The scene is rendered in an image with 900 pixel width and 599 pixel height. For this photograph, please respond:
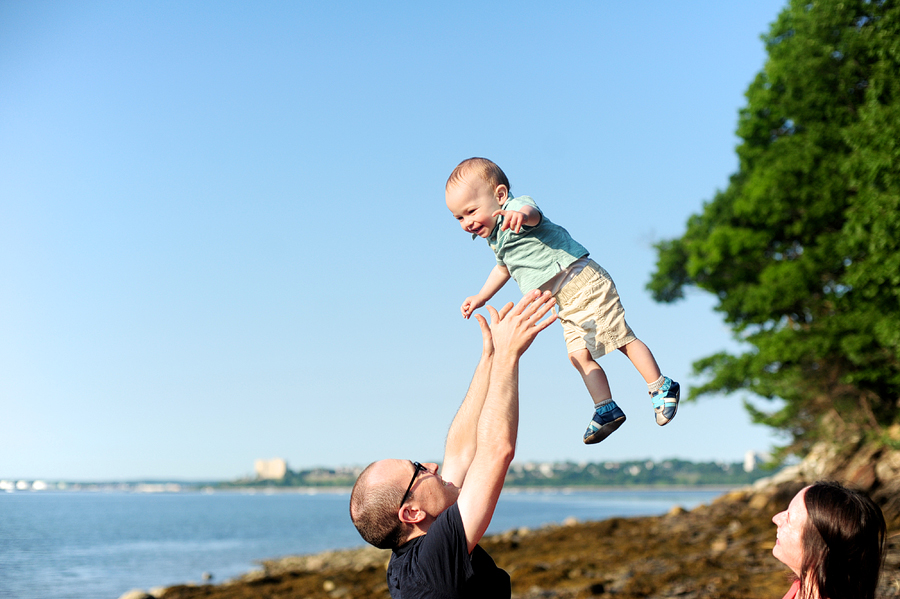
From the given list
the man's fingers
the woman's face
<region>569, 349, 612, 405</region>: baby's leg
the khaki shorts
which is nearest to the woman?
the woman's face

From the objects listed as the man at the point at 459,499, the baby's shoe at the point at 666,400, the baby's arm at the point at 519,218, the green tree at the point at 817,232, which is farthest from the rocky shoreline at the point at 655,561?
the baby's arm at the point at 519,218

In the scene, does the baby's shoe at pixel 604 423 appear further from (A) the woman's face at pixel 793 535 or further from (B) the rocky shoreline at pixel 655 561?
(B) the rocky shoreline at pixel 655 561

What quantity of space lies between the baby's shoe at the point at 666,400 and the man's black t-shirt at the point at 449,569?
97 centimetres

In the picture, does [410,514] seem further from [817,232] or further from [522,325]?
[817,232]

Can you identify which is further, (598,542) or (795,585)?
(598,542)

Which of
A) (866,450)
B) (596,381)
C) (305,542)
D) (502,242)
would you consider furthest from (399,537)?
(305,542)

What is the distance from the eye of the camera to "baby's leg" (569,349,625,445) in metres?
3.39

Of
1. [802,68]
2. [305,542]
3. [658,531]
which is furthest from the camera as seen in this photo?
[305,542]

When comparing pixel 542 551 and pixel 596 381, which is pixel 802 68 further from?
pixel 596 381

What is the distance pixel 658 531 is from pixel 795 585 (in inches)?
896

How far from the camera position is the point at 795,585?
135 inches

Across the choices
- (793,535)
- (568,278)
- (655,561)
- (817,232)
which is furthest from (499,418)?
(817,232)

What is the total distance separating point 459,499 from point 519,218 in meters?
1.21

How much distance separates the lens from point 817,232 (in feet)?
64.5
